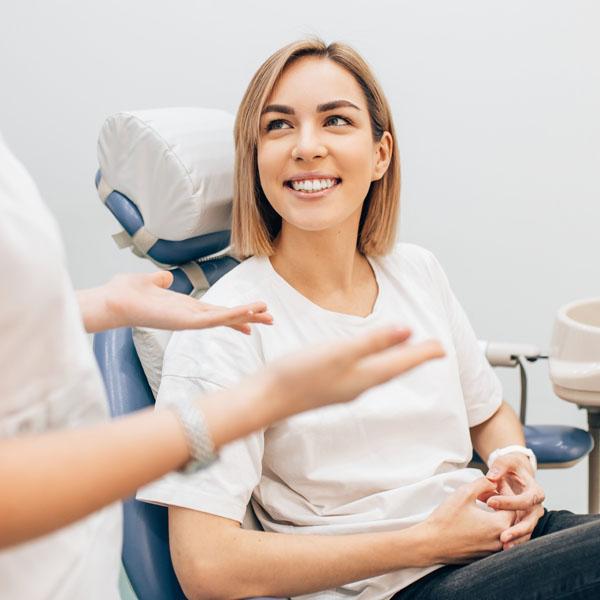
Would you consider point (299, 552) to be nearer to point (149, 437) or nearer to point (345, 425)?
point (345, 425)

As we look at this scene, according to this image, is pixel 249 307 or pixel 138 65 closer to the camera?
pixel 249 307

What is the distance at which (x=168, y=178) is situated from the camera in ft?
4.86

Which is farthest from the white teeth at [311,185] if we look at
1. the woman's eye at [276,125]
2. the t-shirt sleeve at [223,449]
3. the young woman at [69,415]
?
the young woman at [69,415]

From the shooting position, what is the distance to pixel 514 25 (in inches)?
82.8

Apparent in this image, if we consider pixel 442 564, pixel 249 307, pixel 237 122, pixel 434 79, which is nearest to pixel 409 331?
pixel 249 307

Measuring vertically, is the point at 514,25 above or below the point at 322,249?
above

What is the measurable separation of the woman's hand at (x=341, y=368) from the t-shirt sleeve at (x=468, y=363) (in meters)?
0.93

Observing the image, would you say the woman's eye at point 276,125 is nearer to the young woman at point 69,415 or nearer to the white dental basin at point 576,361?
the white dental basin at point 576,361

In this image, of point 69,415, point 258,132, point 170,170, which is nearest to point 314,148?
point 258,132

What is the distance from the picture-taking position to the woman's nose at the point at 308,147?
54.2 inches

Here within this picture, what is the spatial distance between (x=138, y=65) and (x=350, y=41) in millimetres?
490

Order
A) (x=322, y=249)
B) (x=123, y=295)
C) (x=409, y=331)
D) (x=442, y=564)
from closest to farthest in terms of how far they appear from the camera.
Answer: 1. (x=409, y=331)
2. (x=123, y=295)
3. (x=442, y=564)
4. (x=322, y=249)

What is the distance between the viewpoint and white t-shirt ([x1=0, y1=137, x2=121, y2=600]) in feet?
2.10

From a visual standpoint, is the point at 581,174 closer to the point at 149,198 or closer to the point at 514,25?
the point at 514,25
